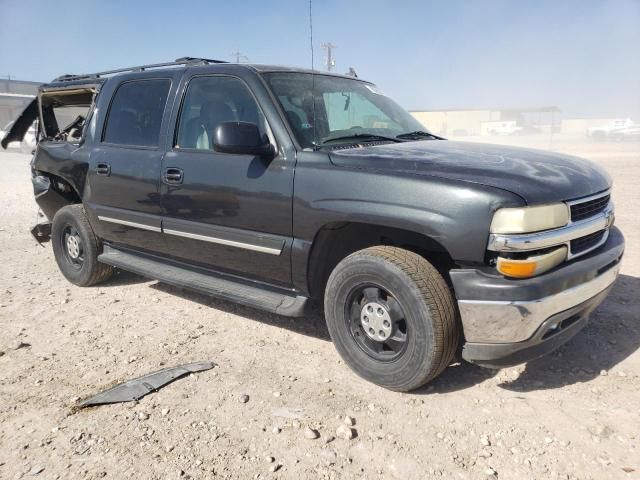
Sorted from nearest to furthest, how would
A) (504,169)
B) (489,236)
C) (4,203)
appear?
(489,236) → (504,169) → (4,203)

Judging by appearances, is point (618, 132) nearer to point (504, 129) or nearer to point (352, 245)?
point (504, 129)

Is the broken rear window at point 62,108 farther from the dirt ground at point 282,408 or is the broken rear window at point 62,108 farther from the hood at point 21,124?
the dirt ground at point 282,408

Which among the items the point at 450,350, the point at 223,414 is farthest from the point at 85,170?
the point at 450,350

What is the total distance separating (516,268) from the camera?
7.79 feet

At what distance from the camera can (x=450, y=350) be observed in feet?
8.77

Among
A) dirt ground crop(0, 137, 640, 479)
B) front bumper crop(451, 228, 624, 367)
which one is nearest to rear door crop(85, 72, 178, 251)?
dirt ground crop(0, 137, 640, 479)

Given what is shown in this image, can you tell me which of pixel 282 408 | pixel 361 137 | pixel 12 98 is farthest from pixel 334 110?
pixel 12 98

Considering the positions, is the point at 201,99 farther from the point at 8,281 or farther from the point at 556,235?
the point at 8,281

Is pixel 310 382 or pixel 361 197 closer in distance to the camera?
pixel 361 197

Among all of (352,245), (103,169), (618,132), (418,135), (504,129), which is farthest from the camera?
(504,129)

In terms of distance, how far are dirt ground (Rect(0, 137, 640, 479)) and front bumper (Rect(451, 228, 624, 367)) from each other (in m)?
0.37

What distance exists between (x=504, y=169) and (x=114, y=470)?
2.36 meters

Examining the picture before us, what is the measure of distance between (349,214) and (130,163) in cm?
213

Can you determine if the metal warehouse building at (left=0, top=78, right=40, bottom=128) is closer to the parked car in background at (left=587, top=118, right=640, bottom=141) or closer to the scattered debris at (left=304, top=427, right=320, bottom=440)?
the scattered debris at (left=304, top=427, right=320, bottom=440)
